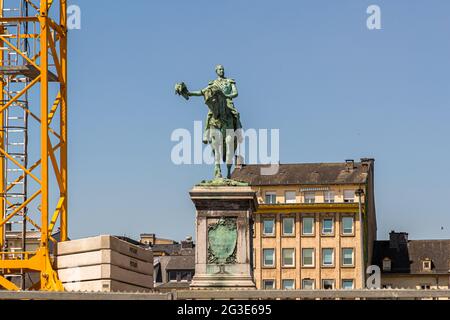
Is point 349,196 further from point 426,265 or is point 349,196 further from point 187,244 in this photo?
point 187,244

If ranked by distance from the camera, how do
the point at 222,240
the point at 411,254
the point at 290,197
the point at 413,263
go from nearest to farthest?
1. the point at 222,240
2. the point at 290,197
3. the point at 413,263
4. the point at 411,254

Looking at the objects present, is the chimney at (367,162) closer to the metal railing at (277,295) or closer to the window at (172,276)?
the window at (172,276)

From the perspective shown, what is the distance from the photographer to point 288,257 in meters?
130

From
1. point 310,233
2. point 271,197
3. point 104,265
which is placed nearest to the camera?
point 104,265

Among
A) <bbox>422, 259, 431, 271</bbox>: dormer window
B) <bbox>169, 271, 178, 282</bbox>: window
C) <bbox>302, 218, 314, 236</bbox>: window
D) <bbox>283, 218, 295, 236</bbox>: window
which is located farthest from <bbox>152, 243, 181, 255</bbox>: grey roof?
<bbox>422, 259, 431, 271</bbox>: dormer window

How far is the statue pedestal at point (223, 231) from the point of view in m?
45.8

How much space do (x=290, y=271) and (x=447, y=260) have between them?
16182 millimetres

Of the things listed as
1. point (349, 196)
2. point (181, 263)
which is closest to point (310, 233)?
point (349, 196)

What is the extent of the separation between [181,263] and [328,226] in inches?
787

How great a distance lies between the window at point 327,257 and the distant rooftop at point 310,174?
21.4 ft

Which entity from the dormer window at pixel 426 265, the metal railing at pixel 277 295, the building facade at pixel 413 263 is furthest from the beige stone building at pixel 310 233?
the metal railing at pixel 277 295

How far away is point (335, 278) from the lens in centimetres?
12781
